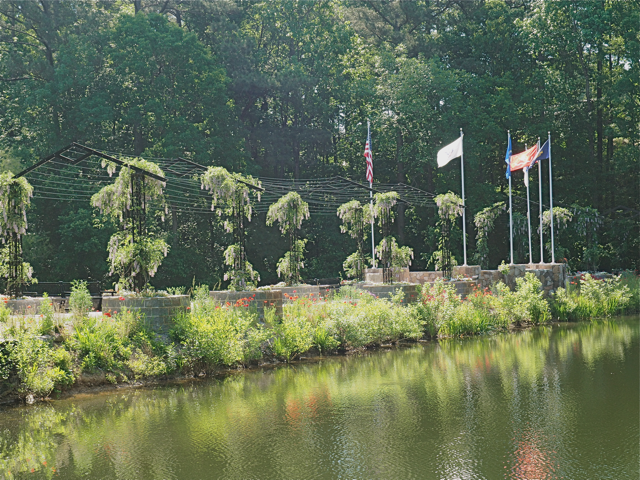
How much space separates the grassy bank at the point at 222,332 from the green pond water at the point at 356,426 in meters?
0.64

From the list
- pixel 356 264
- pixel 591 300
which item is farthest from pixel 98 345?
pixel 591 300

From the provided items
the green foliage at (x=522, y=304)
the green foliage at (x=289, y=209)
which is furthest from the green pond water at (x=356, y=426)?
the green foliage at (x=289, y=209)

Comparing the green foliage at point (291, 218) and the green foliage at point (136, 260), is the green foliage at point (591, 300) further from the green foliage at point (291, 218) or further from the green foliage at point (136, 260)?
the green foliage at point (136, 260)

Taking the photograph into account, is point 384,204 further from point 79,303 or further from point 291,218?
point 79,303

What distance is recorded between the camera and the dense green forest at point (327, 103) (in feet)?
109

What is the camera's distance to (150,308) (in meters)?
13.4

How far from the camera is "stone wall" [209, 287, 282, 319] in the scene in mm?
15398

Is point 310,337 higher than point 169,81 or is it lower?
lower

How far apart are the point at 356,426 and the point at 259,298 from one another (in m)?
6.96

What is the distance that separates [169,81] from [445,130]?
1567 cm

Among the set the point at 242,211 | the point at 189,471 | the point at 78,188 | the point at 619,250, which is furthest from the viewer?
the point at 619,250

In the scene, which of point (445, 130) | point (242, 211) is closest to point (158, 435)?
point (242, 211)

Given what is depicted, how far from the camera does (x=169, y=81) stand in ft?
114

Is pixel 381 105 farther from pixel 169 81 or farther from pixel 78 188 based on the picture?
pixel 78 188
